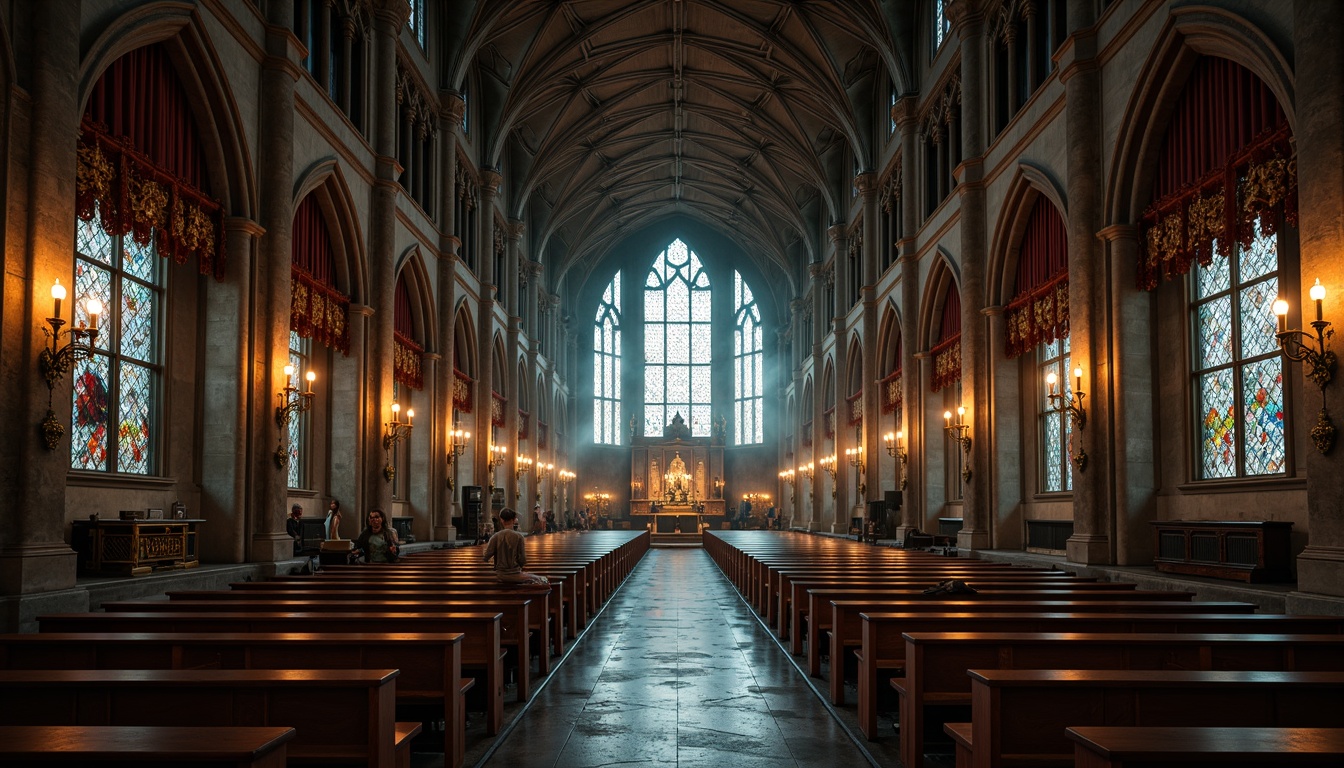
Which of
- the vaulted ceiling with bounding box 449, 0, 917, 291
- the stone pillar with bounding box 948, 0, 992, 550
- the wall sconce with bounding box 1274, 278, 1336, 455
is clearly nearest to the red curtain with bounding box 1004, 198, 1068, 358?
the stone pillar with bounding box 948, 0, 992, 550

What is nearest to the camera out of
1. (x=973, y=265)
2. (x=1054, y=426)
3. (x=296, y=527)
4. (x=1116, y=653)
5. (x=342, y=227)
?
(x=1116, y=653)

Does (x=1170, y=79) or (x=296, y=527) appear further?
(x=296, y=527)

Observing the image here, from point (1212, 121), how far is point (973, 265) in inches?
319

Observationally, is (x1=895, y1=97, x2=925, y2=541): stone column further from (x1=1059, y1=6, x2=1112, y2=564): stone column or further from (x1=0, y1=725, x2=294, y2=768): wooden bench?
(x1=0, y1=725, x2=294, y2=768): wooden bench

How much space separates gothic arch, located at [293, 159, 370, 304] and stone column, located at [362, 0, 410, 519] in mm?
531

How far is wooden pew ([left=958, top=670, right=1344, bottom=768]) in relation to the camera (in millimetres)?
4699

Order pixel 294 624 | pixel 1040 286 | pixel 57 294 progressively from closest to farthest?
pixel 294 624
pixel 57 294
pixel 1040 286

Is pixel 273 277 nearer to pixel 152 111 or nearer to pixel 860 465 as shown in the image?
pixel 152 111

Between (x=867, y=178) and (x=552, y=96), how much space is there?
1104cm

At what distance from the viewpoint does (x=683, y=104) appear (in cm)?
3872

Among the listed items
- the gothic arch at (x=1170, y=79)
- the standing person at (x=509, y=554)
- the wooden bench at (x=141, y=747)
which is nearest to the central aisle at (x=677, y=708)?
the standing person at (x=509, y=554)

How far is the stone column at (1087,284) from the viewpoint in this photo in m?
14.7

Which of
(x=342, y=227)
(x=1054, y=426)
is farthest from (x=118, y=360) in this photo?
(x=1054, y=426)

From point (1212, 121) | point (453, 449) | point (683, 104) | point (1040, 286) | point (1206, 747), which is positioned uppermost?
point (683, 104)
